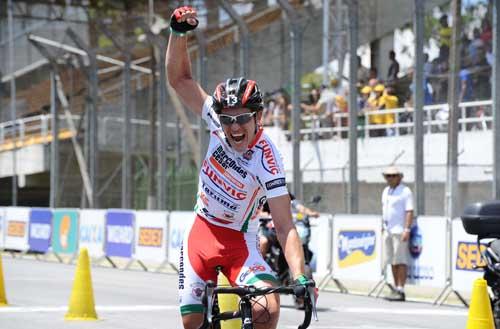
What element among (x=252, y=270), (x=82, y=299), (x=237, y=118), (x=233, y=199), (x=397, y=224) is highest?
(x=237, y=118)

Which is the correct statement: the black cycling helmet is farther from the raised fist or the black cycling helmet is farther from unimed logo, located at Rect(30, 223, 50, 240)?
unimed logo, located at Rect(30, 223, 50, 240)

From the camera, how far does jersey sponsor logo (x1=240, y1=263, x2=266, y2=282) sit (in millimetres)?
6652

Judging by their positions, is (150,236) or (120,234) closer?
(150,236)

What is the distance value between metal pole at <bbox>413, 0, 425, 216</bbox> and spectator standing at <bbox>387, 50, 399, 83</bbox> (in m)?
1.91

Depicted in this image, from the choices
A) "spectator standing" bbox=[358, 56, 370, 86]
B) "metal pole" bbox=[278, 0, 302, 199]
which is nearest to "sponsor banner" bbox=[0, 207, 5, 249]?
"metal pole" bbox=[278, 0, 302, 199]

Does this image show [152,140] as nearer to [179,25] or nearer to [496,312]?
[496,312]

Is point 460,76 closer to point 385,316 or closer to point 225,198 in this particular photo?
point 385,316

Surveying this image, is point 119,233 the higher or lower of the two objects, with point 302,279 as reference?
lower

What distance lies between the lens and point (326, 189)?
2091 cm

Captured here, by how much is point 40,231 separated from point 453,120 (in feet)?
38.3

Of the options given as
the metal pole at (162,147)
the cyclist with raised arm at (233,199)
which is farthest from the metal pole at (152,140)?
the cyclist with raised arm at (233,199)

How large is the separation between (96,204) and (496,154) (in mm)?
12031

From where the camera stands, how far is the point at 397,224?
16.7 m

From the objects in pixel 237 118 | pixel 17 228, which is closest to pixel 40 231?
pixel 17 228
